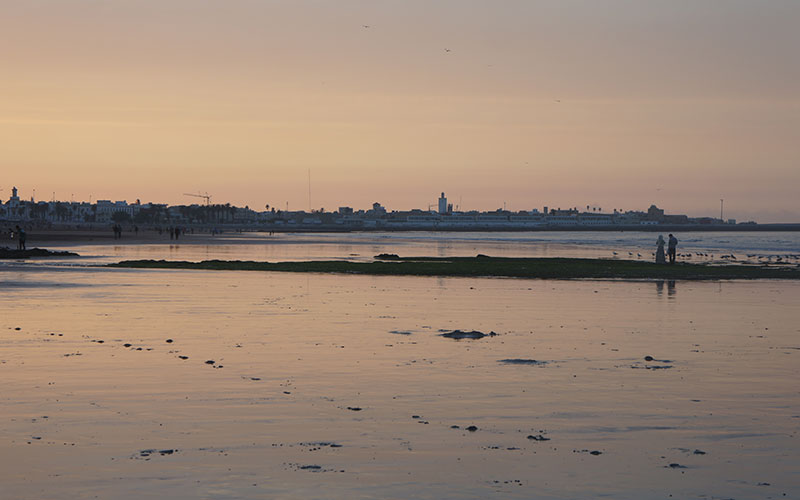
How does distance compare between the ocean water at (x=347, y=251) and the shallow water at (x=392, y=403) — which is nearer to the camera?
the shallow water at (x=392, y=403)

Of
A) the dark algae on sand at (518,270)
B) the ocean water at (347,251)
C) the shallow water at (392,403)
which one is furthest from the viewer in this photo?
the ocean water at (347,251)

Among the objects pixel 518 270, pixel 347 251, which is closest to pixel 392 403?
pixel 518 270

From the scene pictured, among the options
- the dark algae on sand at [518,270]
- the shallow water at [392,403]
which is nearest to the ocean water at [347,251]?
the dark algae on sand at [518,270]

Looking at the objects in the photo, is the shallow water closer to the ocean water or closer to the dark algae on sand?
the dark algae on sand

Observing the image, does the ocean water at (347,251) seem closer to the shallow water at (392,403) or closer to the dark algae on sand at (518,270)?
the dark algae on sand at (518,270)

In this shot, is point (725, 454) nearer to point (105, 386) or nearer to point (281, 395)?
point (281, 395)

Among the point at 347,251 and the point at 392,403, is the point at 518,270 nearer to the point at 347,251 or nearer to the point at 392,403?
the point at 392,403

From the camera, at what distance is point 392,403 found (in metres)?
13.5

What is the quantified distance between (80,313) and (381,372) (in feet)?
41.6

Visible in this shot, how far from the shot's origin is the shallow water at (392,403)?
957 cm

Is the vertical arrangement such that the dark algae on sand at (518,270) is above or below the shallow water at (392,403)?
above

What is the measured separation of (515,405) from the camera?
1347 centimetres

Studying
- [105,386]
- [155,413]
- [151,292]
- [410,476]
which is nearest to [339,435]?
[410,476]

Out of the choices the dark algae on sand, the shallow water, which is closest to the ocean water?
the dark algae on sand
